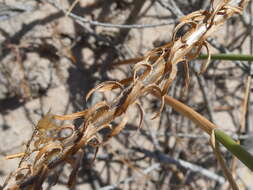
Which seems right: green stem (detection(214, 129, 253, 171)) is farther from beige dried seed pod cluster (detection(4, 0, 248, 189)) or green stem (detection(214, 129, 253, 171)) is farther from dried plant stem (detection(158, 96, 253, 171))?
beige dried seed pod cluster (detection(4, 0, 248, 189))

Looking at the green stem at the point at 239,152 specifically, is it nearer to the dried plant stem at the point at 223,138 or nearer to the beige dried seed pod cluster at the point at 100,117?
the dried plant stem at the point at 223,138

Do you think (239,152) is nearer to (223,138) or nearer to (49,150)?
(223,138)

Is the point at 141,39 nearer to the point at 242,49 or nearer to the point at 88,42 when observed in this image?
the point at 88,42

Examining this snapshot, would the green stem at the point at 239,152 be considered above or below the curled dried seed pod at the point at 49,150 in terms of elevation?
below

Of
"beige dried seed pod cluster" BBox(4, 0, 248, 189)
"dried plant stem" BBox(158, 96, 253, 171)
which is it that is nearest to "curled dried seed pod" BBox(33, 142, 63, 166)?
"beige dried seed pod cluster" BBox(4, 0, 248, 189)

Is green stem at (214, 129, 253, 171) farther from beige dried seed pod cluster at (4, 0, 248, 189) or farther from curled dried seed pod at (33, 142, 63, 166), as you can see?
curled dried seed pod at (33, 142, 63, 166)

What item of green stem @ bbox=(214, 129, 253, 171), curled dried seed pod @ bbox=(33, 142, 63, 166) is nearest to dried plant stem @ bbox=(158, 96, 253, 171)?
green stem @ bbox=(214, 129, 253, 171)

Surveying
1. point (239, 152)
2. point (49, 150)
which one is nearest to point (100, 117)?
point (49, 150)

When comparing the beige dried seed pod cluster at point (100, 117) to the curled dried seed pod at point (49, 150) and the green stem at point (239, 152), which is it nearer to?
the curled dried seed pod at point (49, 150)

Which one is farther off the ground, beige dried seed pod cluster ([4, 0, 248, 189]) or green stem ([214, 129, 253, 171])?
beige dried seed pod cluster ([4, 0, 248, 189])

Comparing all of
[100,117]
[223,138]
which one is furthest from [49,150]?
[223,138]

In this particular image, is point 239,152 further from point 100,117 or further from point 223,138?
point 100,117

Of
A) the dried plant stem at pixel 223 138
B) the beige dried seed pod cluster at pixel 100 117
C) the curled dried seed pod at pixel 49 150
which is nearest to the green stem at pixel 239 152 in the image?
the dried plant stem at pixel 223 138

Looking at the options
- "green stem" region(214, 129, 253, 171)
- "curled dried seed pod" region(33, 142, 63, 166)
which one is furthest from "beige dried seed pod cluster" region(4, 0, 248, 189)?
"green stem" region(214, 129, 253, 171)
